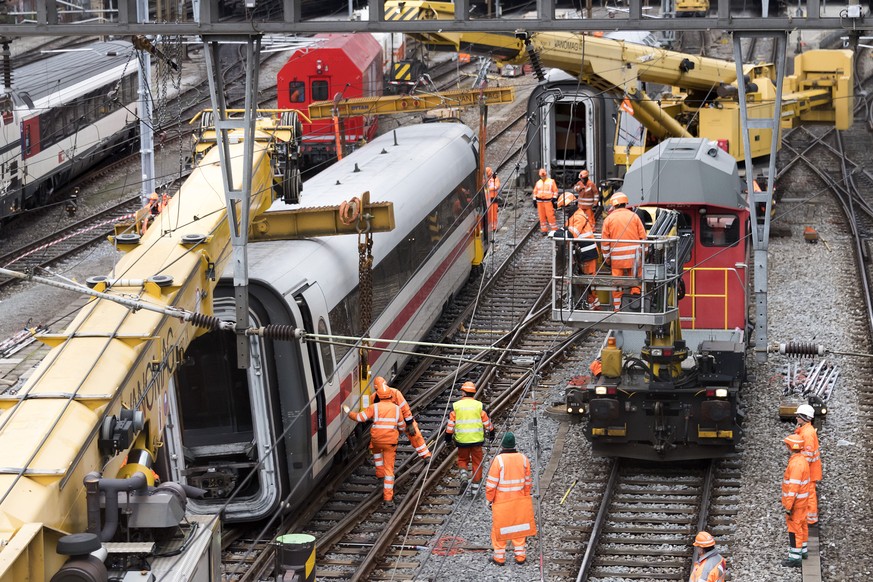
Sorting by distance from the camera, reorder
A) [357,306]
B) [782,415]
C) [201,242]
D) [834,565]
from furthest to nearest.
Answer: [782,415]
[357,306]
[834,565]
[201,242]

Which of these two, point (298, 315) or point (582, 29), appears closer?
point (582, 29)

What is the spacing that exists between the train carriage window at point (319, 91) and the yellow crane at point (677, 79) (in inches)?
326

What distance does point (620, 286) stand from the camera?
1441 centimetres

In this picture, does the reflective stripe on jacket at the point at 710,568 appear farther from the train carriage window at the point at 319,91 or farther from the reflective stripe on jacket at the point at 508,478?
the train carriage window at the point at 319,91

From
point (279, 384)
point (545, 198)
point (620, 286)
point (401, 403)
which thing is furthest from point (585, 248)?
Result: point (545, 198)

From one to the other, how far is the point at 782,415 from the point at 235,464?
7406 mm

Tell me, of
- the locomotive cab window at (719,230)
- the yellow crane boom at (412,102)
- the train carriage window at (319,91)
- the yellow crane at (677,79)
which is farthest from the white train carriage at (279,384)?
the train carriage window at (319,91)

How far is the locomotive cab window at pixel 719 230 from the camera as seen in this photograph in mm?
16516

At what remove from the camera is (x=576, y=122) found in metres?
31.0

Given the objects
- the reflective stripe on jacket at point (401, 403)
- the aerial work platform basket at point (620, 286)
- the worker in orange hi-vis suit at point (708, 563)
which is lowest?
the worker in orange hi-vis suit at point (708, 563)

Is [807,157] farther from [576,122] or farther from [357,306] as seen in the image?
[357,306]

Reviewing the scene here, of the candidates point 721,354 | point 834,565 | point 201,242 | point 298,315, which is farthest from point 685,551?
point 201,242

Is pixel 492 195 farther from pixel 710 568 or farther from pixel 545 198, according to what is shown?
pixel 710 568

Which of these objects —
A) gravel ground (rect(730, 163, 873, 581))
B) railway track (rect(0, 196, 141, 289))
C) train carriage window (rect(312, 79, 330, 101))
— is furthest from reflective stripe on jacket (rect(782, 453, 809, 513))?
train carriage window (rect(312, 79, 330, 101))
